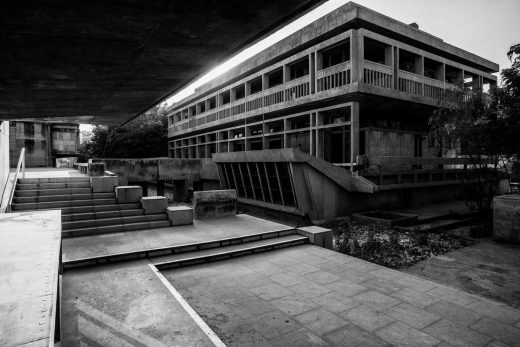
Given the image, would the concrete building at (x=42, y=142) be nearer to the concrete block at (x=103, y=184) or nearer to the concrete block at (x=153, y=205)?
the concrete block at (x=103, y=184)

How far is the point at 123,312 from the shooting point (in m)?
4.23

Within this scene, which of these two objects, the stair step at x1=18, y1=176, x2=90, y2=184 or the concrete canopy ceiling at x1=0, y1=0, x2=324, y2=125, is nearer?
the concrete canopy ceiling at x1=0, y1=0, x2=324, y2=125

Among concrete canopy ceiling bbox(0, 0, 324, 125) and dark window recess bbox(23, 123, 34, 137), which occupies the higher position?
dark window recess bbox(23, 123, 34, 137)

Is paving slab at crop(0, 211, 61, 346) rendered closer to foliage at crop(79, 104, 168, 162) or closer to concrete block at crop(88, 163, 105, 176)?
concrete block at crop(88, 163, 105, 176)

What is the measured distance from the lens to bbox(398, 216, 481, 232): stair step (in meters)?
11.5

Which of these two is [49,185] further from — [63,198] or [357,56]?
[357,56]

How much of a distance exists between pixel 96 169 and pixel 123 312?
8703 millimetres

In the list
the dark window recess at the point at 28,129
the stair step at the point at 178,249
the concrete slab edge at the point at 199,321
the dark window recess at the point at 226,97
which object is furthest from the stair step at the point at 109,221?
the dark window recess at the point at 28,129

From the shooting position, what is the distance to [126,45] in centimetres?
323

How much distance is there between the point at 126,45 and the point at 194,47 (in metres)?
0.71

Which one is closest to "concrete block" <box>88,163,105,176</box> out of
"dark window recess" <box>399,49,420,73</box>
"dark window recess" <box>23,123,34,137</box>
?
"dark window recess" <box>399,49,420,73</box>

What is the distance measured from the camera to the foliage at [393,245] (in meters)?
8.59

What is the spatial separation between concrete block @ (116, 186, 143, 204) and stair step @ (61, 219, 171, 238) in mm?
1398

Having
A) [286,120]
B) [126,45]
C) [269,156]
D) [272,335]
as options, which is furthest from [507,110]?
[126,45]
